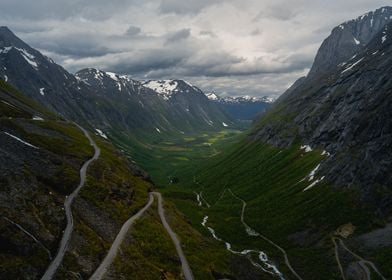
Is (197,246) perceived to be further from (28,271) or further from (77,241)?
(28,271)

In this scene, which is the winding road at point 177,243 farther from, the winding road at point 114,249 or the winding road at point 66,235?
the winding road at point 66,235

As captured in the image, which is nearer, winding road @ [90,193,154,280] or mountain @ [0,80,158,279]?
mountain @ [0,80,158,279]

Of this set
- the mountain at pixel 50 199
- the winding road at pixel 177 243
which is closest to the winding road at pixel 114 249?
the mountain at pixel 50 199

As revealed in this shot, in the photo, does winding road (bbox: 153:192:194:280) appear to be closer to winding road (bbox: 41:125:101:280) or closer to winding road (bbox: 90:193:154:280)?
winding road (bbox: 90:193:154:280)

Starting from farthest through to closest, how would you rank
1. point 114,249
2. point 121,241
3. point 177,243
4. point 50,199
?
1. point 177,243
2. point 50,199
3. point 121,241
4. point 114,249

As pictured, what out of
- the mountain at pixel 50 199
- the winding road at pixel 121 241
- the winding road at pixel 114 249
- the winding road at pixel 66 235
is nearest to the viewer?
the winding road at pixel 66 235

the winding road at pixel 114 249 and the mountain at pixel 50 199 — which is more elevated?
the mountain at pixel 50 199

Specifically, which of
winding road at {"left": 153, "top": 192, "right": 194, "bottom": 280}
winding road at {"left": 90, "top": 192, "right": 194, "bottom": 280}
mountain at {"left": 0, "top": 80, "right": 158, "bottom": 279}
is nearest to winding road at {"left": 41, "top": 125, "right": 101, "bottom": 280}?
mountain at {"left": 0, "top": 80, "right": 158, "bottom": 279}

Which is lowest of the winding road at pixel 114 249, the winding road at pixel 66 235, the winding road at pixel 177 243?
the winding road at pixel 177 243

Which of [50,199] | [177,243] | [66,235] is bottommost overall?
[177,243]

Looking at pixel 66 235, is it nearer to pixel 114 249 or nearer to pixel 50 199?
pixel 114 249

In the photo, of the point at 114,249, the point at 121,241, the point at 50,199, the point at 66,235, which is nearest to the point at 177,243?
the point at 121,241
